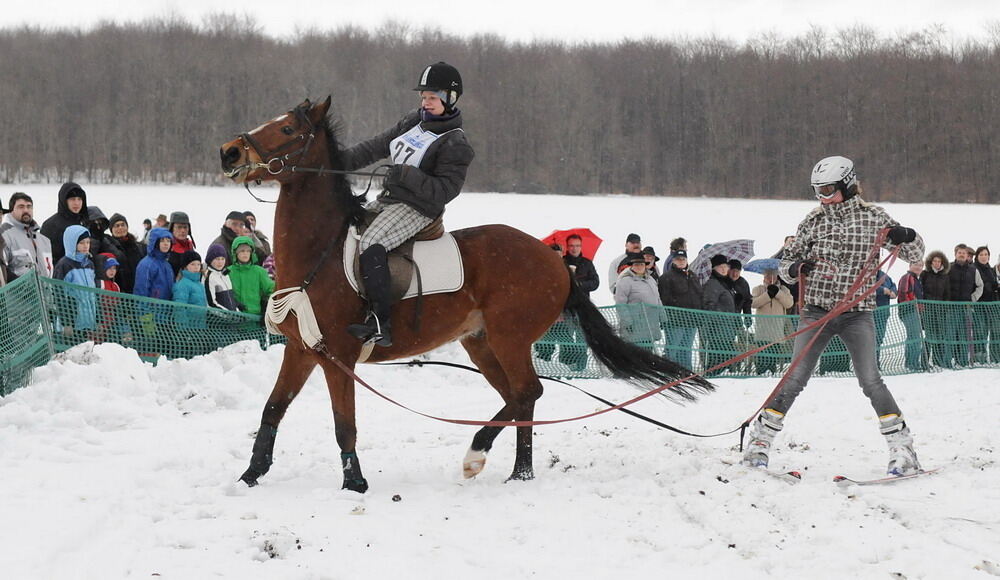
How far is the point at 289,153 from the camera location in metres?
5.69

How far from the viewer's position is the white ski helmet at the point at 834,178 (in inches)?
247

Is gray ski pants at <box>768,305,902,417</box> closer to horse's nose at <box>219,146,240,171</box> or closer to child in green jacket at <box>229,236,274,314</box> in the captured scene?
horse's nose at <box>219,146,240,171</box>

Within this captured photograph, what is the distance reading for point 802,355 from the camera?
6.32 m

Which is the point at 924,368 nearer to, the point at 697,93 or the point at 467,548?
the point at 467,548

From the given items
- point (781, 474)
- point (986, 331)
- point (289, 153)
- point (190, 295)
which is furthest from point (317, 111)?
point (986, 331)

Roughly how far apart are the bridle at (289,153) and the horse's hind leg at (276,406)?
1.00 meters

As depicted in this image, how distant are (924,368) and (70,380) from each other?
10.1 m

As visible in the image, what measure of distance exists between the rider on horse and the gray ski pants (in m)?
2.59

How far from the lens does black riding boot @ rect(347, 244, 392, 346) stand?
5.63m

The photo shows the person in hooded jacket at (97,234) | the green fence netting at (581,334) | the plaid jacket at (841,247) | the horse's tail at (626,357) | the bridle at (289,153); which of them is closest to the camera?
the bridle at (289,153)

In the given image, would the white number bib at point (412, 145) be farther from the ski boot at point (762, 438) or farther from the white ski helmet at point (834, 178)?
the ski boot at point (762, 438)

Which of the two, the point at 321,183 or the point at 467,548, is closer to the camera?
the point at 467,548

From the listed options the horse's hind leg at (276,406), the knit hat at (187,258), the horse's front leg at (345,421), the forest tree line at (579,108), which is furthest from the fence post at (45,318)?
the forest tree line at (579,108)

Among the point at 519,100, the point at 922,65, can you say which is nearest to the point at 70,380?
the point at 519,100
